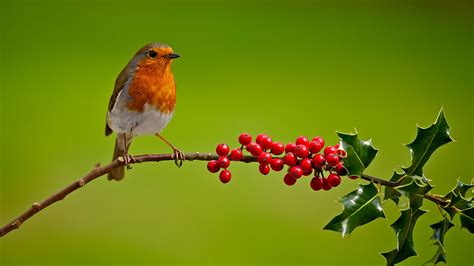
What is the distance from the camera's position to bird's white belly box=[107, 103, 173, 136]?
2.08 meters

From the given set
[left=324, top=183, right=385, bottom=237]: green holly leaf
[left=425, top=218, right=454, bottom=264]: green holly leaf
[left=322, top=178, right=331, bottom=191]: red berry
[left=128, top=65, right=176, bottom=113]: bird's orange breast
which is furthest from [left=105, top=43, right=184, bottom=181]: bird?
[left=425, top=218, right=454, bottom=264]: green holly leaf

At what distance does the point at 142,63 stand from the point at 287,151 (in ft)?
2.73

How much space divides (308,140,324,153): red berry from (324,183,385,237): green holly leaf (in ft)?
0.50

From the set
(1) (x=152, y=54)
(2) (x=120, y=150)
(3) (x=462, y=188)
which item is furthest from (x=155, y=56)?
(3) (x=462, y=188)

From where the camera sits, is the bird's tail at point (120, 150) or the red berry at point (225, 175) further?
the bird's tail at point (120, 150)

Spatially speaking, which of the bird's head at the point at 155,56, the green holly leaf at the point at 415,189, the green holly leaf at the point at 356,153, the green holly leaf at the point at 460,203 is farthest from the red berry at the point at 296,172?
the bird's head at the point at 155,56

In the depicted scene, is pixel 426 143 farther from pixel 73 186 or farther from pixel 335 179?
pixel 73 186

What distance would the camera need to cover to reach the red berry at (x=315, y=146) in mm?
1374

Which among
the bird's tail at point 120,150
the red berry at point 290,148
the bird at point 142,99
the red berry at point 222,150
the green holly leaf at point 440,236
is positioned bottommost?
the green holly leaf at point 440,236

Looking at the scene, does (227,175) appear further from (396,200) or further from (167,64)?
(167,64)

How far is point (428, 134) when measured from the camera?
1364mm

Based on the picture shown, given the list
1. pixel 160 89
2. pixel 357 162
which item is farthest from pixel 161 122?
pixel 357 162

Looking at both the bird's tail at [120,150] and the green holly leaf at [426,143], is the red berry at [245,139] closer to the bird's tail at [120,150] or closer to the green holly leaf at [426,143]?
the green holly leaf at [426,143]

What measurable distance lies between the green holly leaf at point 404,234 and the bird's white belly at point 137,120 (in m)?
1.02
